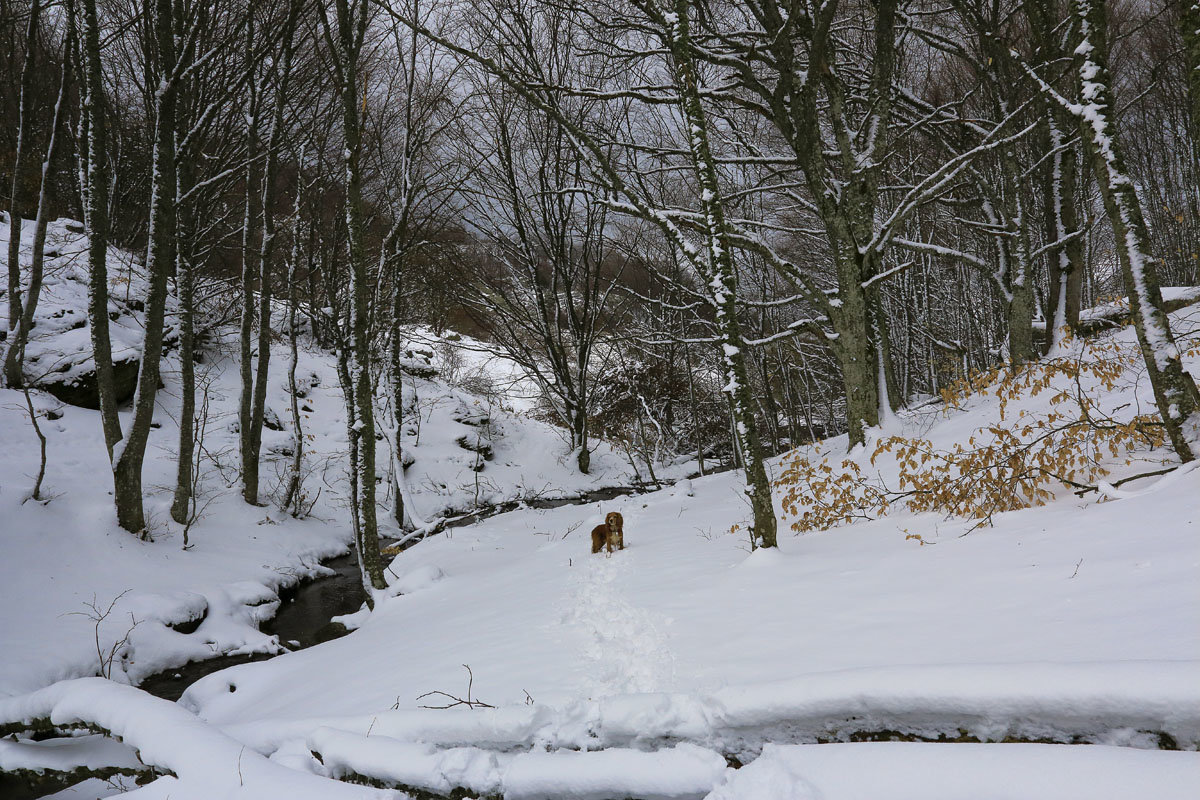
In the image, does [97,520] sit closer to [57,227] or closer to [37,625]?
[37,625]

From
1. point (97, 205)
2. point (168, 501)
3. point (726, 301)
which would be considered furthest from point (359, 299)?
point (168, 501)

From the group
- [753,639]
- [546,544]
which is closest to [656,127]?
[546,544]

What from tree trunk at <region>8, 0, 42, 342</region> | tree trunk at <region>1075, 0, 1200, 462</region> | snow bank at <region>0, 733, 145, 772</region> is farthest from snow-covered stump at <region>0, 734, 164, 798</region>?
tree trunk at <region>8, 0, 42, 342</region>

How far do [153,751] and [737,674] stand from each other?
3.26 m

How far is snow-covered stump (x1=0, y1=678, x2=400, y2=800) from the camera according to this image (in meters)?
2.71

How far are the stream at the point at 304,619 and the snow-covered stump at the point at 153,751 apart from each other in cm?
172

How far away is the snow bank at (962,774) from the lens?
1.57m

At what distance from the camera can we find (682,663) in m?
3.27

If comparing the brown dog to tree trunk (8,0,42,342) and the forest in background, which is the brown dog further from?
tree trunk (8,0,42,342)

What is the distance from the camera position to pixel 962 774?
175 cm

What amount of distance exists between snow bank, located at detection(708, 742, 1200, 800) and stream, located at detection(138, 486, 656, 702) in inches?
248

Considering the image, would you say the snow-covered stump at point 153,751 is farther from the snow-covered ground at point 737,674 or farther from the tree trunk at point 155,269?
the tree trunk at point 155,269

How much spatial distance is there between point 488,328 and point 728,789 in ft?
54.7

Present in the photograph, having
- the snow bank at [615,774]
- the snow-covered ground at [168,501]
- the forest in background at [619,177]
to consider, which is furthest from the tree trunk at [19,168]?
the snow bank at [615,774]
